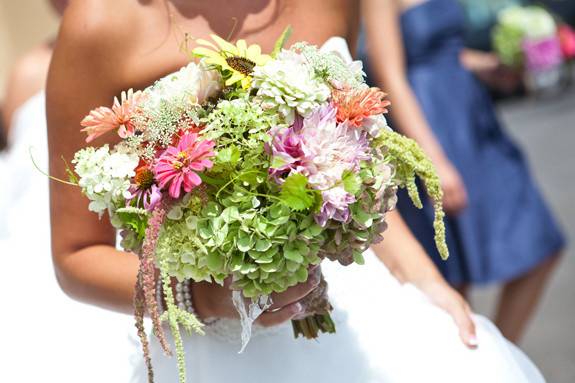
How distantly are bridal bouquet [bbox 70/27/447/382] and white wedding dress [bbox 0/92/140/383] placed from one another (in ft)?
1.11

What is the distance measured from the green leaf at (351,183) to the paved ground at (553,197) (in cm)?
346

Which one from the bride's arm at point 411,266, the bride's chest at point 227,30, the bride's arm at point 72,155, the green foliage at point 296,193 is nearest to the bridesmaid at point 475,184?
the bride's arm at point 411,266

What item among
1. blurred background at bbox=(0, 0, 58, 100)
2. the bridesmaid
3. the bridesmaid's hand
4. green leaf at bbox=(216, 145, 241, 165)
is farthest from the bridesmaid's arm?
blurred background at bbox=(0, 0, 58, 100)

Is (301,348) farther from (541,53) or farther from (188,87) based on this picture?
(541,53)

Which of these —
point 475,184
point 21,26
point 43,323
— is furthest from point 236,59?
point 21,26

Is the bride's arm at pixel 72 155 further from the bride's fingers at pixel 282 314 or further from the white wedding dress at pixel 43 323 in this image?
the bride's fingers at pixel 282 314

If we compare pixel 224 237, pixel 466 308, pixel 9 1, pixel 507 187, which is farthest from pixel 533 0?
pixel 224 237

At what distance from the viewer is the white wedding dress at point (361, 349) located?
7.42 feet

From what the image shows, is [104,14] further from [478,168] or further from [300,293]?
[478,168]

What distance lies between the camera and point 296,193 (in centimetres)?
179

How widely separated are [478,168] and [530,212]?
32cm

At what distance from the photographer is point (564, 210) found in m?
7.64

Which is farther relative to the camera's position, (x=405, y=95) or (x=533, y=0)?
(x=533, y=0)

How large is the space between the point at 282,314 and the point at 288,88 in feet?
1.54
